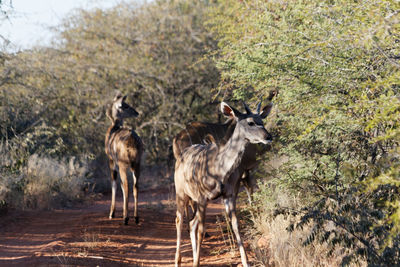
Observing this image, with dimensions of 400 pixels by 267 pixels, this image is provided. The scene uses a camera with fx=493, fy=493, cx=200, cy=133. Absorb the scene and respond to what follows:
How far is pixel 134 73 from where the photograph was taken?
19312mm

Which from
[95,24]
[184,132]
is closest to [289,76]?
[184,132]

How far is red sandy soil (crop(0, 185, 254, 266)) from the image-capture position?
800 centimetres

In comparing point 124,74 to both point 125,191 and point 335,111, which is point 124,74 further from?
point 335,111

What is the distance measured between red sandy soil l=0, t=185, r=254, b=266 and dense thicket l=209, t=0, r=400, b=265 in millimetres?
1741

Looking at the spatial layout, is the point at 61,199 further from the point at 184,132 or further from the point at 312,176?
the point at 312,176

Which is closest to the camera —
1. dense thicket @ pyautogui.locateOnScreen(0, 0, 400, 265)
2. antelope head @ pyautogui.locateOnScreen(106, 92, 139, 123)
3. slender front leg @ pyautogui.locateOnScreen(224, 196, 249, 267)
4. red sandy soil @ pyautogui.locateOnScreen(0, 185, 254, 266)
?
dense thicket @ pyautogui.locateOnScreen(0, 0, 400, 265)

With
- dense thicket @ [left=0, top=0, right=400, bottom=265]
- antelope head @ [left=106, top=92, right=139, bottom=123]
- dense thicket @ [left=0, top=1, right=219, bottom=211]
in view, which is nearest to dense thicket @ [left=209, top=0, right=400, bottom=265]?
dense thicket @ [left=0, top=0, right=400, bottom=265]

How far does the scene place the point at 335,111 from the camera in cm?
679

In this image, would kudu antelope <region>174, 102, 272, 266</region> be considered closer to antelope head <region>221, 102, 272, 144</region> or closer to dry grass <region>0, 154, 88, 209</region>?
antelope head <region>221, 102, 272, 144</region>

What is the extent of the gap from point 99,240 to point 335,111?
5106mm

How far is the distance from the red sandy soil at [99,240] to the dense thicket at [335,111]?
174 centimetres

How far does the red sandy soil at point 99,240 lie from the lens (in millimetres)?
7996

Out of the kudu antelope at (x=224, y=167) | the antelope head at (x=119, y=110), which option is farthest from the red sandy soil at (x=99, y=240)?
the antelope head at (x=119, y=110)

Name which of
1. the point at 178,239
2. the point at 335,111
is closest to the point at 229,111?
the point at 335,111
